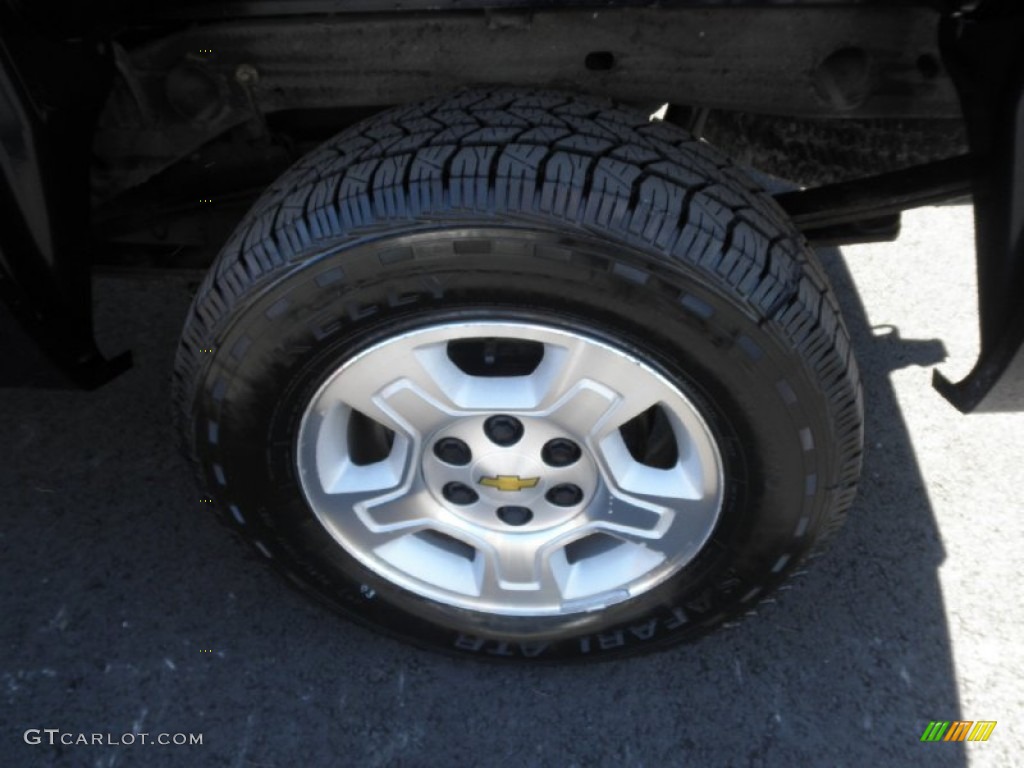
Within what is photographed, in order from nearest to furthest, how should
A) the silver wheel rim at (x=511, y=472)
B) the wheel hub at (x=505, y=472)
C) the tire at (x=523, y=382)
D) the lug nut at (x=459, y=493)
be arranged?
the tire at (x=523, y=382)
the silver wheel rim at (x=511, y=472)
the wheel hub at (x=505, y=472)
the lug nut at (x=459, y=493)

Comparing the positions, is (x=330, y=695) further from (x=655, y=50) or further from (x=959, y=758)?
(x=655, y=50)

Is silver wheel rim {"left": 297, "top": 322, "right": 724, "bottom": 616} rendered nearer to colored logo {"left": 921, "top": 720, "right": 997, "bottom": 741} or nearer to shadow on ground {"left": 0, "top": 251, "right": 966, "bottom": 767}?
shadow on ground {"left": 0, "top": 251, "right": 966, "bottom": 767}

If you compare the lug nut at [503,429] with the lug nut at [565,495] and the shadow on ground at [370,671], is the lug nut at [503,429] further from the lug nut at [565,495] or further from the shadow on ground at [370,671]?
the shadow on ground at [370,671]

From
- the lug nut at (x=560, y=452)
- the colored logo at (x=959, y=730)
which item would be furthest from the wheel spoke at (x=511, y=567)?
the colored logo at (x=959, y=730)

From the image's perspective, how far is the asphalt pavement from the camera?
197cm

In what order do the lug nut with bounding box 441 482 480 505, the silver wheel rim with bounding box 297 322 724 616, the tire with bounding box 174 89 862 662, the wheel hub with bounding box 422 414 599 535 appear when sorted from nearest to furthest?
the tire with bounding box 174 89 862 662 < the silver wheel rim with bounding box 297 322 724 616 < the wheel hub with bounding box 422 414 599 535 < the lug nut with bounding box 441 482 480 505

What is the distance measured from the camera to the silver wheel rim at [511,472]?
1.66m

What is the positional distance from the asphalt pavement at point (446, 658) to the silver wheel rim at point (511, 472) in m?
0.27

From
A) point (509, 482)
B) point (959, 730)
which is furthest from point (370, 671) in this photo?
point (959, 730)

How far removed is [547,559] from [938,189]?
112 cm

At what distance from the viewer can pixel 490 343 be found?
181 cm

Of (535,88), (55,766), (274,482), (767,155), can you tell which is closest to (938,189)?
(767,155)

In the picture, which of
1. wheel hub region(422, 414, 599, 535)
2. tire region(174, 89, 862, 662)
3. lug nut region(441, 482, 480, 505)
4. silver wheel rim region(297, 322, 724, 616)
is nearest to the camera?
tire region(174, 89, 862, 662)

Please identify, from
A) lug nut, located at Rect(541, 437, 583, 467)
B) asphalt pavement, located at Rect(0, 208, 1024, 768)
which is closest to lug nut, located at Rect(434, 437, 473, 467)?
lug nut, located at Rect(541, 437, 583, 467)
